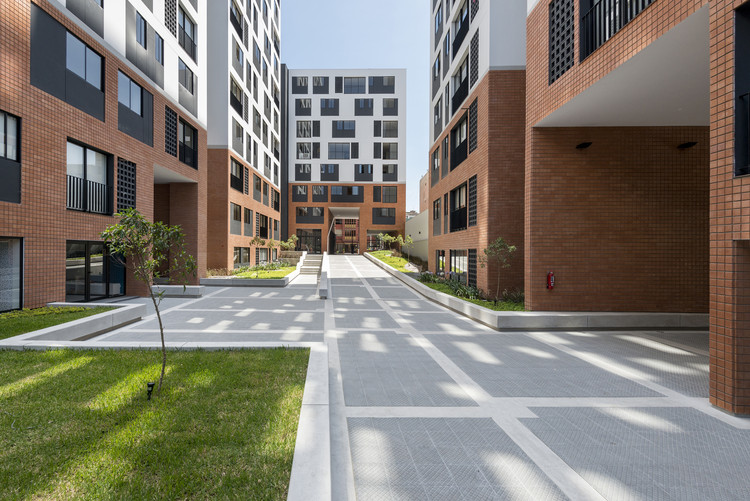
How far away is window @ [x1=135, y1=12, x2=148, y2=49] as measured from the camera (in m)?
14.5

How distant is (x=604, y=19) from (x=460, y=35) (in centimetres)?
1120

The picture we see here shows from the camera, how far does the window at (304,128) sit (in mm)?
45719

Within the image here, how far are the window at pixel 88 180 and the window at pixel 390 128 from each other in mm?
36831

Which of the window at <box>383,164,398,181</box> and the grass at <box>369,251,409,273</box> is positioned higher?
the window at <box>383,164,398,181</box>

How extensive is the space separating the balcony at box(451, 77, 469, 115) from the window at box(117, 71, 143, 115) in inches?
574

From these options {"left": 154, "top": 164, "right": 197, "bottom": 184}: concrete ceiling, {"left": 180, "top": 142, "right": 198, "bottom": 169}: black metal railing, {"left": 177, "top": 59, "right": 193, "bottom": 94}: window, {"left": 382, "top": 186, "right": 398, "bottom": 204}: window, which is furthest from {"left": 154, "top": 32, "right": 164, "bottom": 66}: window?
{"left": 382, "top": 186, "right": 398, "bottom": 204}: window

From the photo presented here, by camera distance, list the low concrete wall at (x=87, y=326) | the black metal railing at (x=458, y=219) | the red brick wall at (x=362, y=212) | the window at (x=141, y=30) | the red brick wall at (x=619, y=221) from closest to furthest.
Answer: the low concrete wall at (x=87, y=326) → the red brick wall at (x=619, y=221) → the window at (x=141, y=30) → the black metal railing at (x=458, y=219) → the red brick wall at (x=362, y=212)

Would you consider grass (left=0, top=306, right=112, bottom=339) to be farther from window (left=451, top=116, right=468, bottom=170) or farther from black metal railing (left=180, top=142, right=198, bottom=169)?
window (left=451, top=116, right=468, bottom=170)

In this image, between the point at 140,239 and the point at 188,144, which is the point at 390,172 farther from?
the point at 140,239

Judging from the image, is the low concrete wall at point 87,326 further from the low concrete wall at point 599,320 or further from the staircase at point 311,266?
the staircase at point 311,266

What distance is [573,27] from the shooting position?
8.80m

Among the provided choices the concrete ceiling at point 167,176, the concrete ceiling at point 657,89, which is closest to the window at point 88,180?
the concrete ceiling at point 167,176

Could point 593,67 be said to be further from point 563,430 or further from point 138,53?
point 138,53

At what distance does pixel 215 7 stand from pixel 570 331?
28265mm
